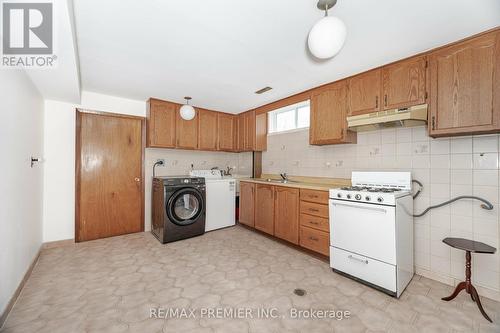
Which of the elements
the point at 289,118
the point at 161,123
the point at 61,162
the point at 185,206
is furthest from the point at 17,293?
the point at 289,118

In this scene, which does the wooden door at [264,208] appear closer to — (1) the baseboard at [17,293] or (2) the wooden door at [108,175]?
(2) the wooden door at [108,175]

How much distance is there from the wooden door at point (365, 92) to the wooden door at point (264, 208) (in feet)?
5.39

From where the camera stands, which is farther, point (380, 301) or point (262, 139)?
point (262, 139)

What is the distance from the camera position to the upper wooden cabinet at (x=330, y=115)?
2.73 meters

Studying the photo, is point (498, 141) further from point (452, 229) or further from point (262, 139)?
point (262, 139)

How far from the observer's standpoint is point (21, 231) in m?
2.03

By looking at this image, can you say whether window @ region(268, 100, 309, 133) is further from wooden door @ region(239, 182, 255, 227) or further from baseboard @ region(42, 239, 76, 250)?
baseboard @ region(42, 239, 76, 250)

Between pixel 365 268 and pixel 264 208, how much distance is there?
1.70 m

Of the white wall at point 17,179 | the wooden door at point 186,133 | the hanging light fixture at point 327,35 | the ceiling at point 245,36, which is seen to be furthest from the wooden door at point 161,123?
the hanging light fixture at point 327,35

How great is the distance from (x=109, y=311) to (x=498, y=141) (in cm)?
368

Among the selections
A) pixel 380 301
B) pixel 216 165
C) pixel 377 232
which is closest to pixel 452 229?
pixel 377 232

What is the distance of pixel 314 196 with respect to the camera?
8.83 ft

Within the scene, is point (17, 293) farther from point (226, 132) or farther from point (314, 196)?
point (226, 132)

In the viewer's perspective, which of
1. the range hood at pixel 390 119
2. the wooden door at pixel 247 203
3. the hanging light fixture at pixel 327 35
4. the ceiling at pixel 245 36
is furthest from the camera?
the wooden door at pixel 247 203
